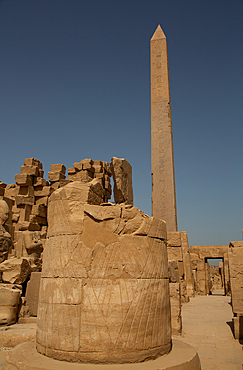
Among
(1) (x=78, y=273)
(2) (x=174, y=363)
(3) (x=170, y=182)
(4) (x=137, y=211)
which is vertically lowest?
(2) (x=174, y=363)

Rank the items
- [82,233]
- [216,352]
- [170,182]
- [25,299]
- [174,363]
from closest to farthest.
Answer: [174,363] < [82,233] < [216,352] < [25,299] < [170,182]

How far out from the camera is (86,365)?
2.35 metres

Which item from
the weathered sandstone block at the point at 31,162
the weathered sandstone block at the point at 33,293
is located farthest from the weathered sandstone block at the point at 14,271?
the weathered sandstone block at the point at 31,162

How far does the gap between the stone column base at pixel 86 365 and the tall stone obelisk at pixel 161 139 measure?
7.26m

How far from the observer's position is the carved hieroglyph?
245cm

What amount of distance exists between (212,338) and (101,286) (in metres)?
3.56

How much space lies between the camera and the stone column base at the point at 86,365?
7.60ft

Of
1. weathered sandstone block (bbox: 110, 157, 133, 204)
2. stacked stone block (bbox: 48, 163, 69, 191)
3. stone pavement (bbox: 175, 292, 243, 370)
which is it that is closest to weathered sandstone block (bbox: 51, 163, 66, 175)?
stacked stone block (bbox: 48, 163, 69, 191)

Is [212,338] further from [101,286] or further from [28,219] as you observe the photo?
[28,219]

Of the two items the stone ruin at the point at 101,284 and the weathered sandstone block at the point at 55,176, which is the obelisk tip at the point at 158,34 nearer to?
the weathered sandstone block at the point at 55,176

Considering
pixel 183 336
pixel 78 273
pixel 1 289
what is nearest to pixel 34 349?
pixel 78 273

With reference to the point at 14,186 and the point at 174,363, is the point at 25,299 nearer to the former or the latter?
the point at 174,363

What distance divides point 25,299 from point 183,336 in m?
2.86

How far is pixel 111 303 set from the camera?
2.47 meters
